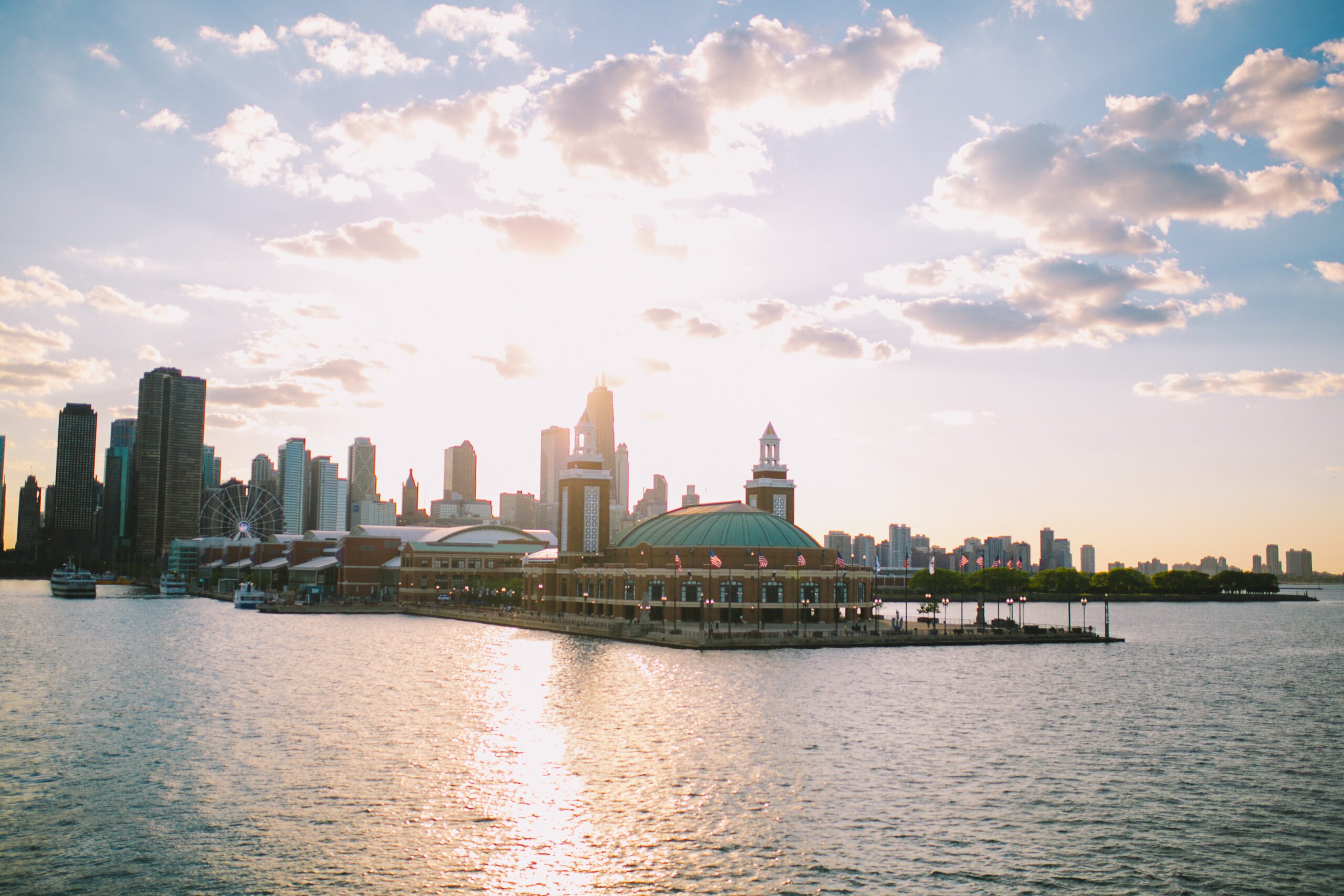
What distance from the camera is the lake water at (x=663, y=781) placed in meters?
37.2

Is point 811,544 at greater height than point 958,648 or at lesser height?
greater

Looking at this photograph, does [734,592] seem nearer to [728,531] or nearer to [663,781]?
[728,531]

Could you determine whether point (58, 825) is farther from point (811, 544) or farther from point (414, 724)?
point (811, 544)

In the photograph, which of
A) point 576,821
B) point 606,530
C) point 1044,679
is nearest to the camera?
point 576,821

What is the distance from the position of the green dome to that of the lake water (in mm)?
41873

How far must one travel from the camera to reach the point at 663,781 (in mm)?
49781

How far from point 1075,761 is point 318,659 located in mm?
74440

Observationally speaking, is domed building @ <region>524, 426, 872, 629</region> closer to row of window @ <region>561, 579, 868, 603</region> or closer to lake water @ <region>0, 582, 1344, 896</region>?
row of window @ <region>561, 579, 868, 603</region>

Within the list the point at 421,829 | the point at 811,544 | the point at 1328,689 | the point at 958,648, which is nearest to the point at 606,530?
the point at 811,544

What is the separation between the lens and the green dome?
139 meters

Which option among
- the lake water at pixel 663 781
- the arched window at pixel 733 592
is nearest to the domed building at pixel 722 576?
the arched window at pixel 733 592

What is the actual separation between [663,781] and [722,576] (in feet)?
280

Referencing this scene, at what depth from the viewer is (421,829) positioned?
1641 inches

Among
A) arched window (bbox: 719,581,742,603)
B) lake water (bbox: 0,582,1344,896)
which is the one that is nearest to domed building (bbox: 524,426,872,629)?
arched window (bbox: 719,581,742,603)
